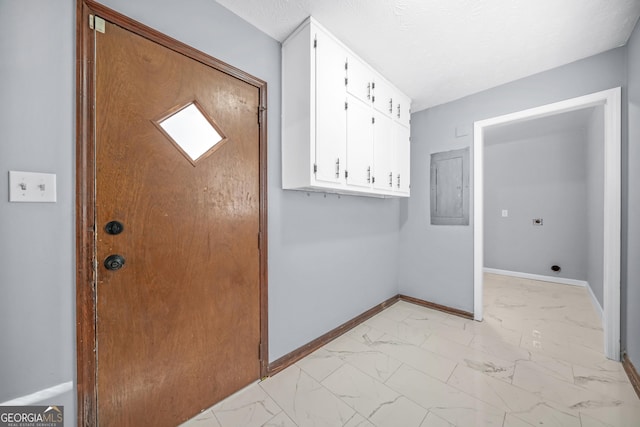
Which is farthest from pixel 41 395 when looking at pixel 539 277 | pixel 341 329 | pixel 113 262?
pixel 539 277

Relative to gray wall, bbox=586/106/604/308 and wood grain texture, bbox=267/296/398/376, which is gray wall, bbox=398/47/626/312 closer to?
wood grain texture, bbox=267/296/398/376

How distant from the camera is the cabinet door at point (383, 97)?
2174 mm

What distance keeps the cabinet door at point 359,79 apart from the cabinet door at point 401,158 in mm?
547

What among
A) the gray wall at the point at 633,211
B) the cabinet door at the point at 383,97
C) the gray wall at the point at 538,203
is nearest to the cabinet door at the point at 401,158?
the cabinet door at the point at 383,97

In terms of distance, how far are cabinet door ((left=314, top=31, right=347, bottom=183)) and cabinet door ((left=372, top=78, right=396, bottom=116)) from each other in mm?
483

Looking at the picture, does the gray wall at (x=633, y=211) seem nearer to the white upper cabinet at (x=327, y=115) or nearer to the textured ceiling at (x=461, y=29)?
the textured ceiling at (x=461, y=29)

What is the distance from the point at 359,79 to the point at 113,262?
2.11 m

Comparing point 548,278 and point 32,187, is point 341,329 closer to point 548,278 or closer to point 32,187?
point 32,187

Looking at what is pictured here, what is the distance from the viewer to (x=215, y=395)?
57.2 inches

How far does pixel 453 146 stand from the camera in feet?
9.04

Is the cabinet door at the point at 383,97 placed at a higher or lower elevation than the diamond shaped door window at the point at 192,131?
higher

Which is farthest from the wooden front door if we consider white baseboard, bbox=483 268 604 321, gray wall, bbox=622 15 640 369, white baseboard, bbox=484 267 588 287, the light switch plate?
white baseboard, bbox=484 267 588 287

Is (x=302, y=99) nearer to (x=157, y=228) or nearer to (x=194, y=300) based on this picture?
(x=157, y=228)

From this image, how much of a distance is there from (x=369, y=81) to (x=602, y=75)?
6.31 ft
